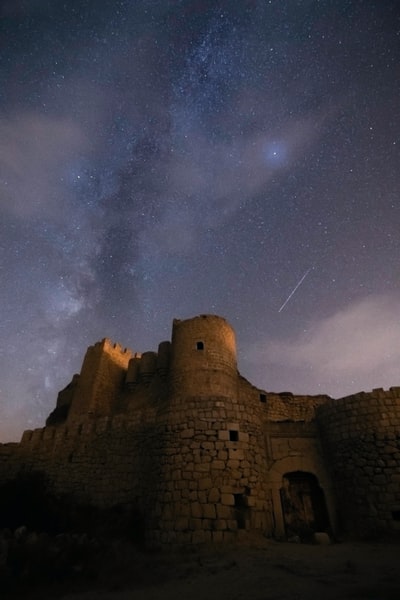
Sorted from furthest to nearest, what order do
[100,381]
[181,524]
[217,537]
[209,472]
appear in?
[100,381] → [209,472] → [181,524] → [217,537]

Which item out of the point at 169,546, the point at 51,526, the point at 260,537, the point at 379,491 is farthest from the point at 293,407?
the point at 51,526

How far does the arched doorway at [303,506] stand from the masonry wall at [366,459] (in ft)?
2.47

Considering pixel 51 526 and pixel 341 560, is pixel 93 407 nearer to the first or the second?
pixel 51 526

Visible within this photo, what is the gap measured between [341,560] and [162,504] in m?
5.00

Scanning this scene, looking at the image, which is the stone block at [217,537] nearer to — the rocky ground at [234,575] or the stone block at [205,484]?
the rocky ground at [234,575]

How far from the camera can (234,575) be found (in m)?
6.51

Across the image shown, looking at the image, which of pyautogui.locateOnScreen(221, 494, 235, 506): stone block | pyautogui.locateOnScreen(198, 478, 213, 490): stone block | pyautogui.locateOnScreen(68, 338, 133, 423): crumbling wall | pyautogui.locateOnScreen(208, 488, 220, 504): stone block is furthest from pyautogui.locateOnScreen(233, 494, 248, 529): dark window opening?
pyautogui.locateOnScreen(68, 338, 133, 423): crumbling wall

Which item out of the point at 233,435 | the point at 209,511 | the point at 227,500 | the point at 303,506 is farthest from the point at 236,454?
the point at 303,506

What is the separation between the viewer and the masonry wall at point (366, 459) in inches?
387

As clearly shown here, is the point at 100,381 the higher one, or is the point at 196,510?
the point at 100,381

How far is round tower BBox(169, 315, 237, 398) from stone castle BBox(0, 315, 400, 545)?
0.41 feet

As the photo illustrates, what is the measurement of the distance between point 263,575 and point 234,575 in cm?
59

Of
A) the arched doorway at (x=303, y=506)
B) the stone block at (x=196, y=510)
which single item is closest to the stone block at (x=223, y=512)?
the stone block at (x=196, y=510)

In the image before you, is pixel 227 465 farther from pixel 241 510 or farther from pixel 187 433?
pixel 187 433
